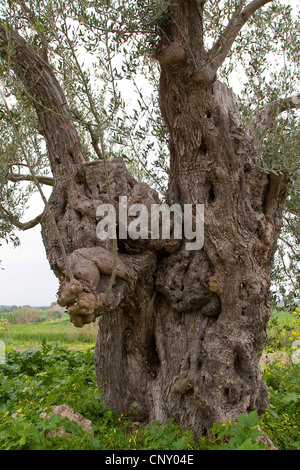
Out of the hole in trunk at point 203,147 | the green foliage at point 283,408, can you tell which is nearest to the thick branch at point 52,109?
the hole in trunk at point 203,147

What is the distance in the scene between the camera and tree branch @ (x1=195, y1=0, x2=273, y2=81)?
4766 millimetres

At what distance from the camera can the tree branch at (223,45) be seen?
4.77 metres

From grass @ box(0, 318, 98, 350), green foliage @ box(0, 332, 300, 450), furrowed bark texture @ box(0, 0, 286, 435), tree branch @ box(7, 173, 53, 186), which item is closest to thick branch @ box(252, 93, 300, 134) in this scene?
furrowed bark texture @ box(0, 0, 286, 435)

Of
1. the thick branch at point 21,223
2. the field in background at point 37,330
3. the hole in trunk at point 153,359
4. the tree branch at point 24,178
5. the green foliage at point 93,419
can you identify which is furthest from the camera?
the field in background at point 37,330

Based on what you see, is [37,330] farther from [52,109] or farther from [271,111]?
[271,111]

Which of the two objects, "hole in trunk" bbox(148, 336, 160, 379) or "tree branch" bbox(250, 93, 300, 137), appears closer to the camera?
"tree branch" bbox(250, 93, 300, 137)

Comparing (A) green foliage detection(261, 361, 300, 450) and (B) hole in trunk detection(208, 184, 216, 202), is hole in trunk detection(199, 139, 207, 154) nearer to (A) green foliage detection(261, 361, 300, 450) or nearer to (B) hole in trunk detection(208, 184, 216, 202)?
(B) hole in trunk detection(208, 184, 216, 202)

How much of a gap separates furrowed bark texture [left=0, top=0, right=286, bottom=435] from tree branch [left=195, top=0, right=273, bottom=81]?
0.06 m

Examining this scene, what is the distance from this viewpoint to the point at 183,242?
17.8 ft

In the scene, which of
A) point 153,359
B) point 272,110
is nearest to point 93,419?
point 153,359

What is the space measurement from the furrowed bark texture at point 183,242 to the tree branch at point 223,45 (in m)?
0.06

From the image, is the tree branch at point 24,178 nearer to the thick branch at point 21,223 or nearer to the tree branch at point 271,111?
the thick branch at point 21,223
